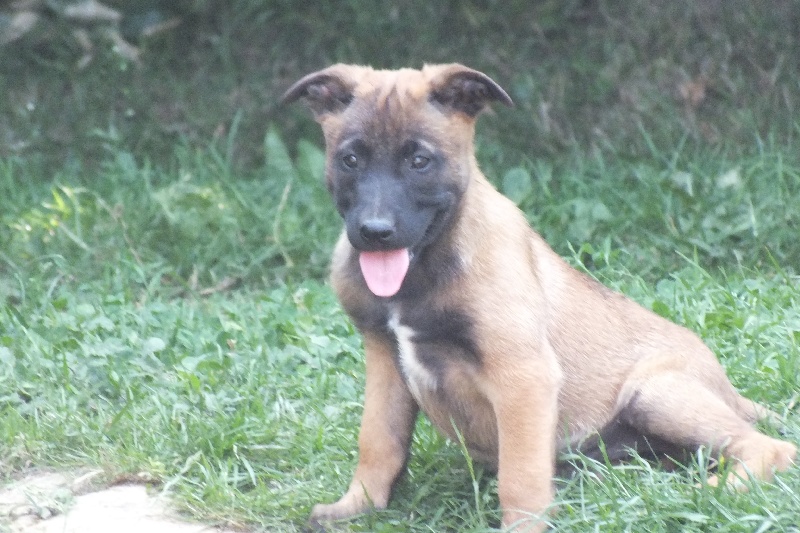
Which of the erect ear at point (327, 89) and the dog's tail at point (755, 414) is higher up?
the erect ear at point (327, 89)

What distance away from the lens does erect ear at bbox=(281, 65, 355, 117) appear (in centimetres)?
433

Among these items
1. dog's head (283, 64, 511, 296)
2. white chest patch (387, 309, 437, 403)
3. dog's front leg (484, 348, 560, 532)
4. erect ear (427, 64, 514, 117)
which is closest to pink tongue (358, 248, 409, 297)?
dog's head (283, 64, 511, 296)

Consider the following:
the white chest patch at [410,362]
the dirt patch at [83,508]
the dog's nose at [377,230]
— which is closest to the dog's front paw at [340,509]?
the dirt patch at [83,508]

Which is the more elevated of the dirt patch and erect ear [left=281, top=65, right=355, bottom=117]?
erect ear [left=281, top=65, right=355, bottom=117]

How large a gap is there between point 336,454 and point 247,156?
4.35 meters

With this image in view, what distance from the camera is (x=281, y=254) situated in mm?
7062

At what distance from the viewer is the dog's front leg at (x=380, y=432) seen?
173 inches

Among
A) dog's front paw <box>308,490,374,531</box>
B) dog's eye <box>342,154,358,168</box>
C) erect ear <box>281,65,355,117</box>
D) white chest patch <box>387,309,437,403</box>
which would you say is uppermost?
erect ear <box>281,65,355,117</box>

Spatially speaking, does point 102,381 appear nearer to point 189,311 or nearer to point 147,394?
point 147,394

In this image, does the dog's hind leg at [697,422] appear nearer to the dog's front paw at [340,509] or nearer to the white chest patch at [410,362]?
the white chest patch at [410,362]

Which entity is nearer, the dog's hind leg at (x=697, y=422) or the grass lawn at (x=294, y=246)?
the dog's hind leg at (x=697, y=422)

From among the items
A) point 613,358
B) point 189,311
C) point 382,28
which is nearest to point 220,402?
point 189,311

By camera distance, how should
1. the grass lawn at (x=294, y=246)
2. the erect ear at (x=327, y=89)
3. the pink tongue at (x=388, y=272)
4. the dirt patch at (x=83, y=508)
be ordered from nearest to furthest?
the pink tongue at (x=388, y=272) → the dirt patch at (x=83, y=508) → the erect ear at (x=327, y=89) → the grass lawn at (x=294, y=246)

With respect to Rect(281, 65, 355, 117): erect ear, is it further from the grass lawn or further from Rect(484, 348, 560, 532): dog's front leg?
the grass lawn
